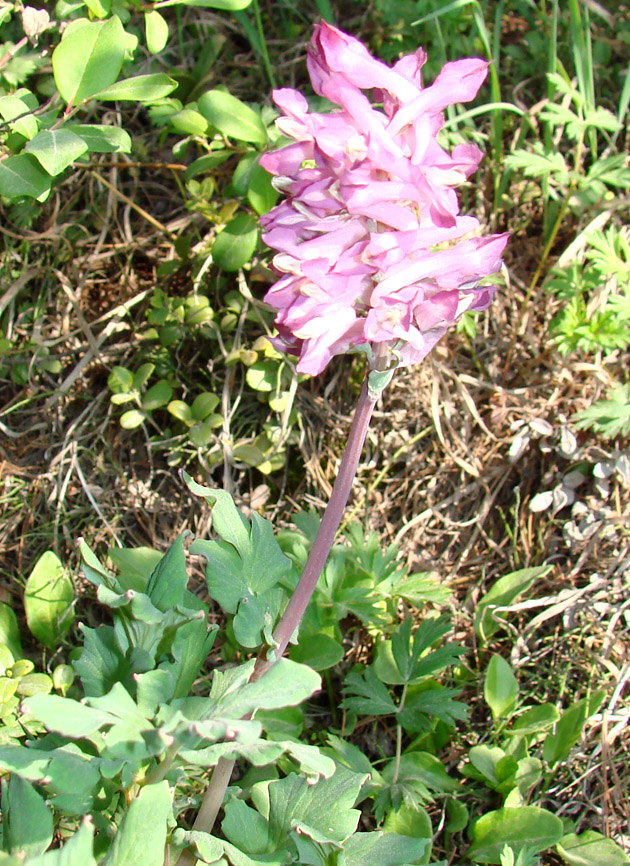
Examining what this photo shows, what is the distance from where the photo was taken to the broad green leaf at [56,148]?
2.12 meters

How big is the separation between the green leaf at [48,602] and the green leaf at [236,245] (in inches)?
52.6

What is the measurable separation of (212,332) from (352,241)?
5.54 ft

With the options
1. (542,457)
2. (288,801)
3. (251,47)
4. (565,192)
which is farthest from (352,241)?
(251,47)

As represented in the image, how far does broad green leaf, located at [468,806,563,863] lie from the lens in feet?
8.21

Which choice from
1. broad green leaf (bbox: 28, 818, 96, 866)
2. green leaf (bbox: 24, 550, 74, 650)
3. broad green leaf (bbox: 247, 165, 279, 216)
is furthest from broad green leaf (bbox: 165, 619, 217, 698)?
broad green leaf (bbox: 247, 165, 279, 216)

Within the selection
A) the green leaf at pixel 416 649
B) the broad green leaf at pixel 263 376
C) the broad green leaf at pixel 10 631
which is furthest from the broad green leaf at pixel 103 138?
the green leaf at pixel 416 649

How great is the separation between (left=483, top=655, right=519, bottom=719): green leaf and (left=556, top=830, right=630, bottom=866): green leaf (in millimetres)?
453

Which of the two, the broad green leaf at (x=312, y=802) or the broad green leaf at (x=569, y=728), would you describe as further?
the broad green leaf at (x=569, y=728)

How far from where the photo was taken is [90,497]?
3168mm

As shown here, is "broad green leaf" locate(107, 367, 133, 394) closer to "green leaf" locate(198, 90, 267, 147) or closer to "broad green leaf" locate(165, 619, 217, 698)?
"green leaf" locate(198, 90, 267, 147)

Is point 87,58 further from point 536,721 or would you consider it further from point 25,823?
point 536,721

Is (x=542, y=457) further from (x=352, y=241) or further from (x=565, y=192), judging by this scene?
(x=352, y=241)

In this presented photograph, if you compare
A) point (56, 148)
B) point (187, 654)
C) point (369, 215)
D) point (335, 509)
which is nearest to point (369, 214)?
point (369, 215)

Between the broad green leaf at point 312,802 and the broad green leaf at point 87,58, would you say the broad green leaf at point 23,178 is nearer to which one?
the broad green leaf at point 87,58
